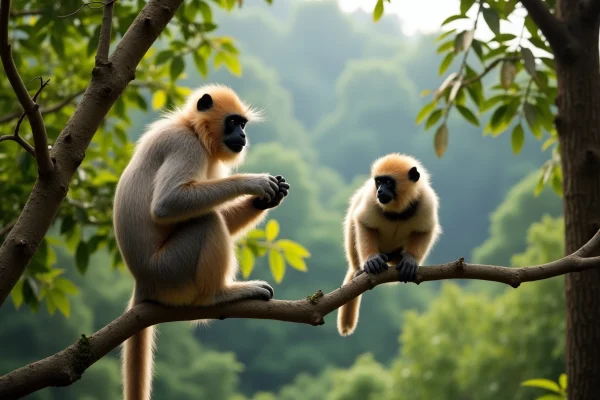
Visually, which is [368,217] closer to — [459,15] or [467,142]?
[459,15]

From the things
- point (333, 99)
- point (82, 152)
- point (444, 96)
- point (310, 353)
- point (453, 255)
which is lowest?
point (82, 152)

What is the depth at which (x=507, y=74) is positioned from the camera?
237 inches

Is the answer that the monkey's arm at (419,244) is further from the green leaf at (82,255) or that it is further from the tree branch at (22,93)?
the green leaf at (82,255)

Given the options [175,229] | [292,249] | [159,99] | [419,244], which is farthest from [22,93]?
[159,99]

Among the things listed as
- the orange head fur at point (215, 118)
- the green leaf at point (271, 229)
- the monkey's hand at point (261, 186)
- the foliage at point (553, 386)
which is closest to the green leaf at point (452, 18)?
the orange head fur at point (215, 118)

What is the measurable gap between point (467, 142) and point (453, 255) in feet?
42.2

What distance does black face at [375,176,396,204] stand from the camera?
539 cm

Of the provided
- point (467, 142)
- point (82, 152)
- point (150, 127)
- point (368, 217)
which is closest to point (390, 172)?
point (368, 217)

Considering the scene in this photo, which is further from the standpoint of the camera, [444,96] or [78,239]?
[78,239]

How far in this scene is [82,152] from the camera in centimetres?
346

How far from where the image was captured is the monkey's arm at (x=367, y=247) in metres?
4.74

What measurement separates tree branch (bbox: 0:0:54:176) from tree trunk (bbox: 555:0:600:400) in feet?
11.6

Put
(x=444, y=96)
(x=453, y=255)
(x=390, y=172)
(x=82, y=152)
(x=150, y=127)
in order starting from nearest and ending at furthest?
1. (x=82, y=152)
2. (x=150, y=127)
3. (x=390, y=172)
4. (x=444, y=96)
5. (x=453, y=255)

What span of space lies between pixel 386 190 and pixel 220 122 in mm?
1366
